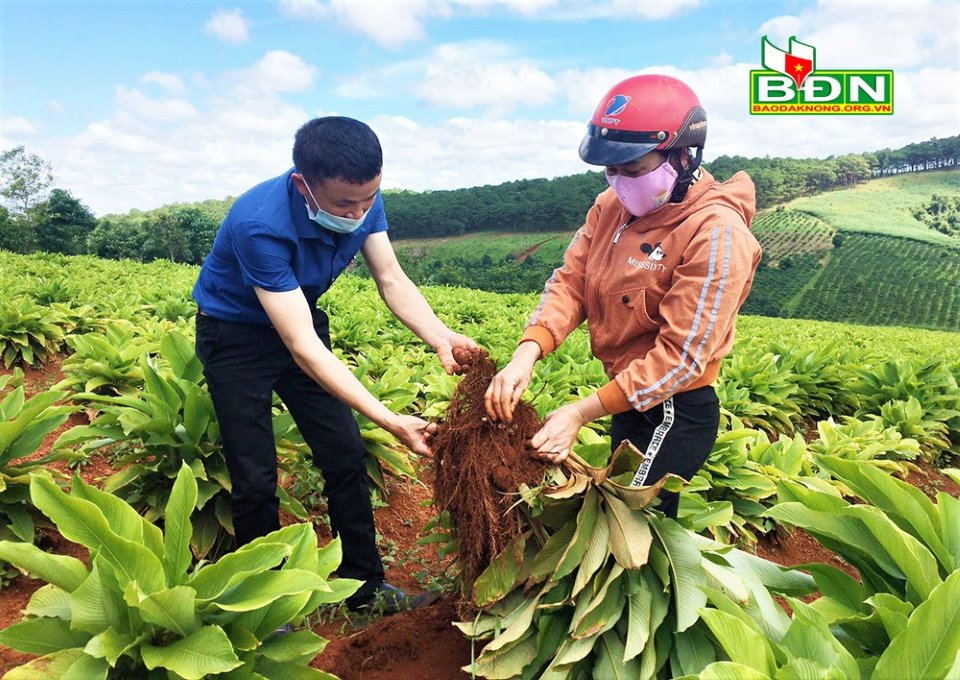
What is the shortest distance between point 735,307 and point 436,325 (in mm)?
1435

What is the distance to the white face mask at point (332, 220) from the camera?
2.98 meters

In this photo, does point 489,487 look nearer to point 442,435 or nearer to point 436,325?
point 442,435

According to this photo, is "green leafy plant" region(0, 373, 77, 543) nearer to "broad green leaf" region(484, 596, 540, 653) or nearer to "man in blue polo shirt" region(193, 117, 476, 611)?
"man in blue polo shirt" region(193, 117, 476, 611)

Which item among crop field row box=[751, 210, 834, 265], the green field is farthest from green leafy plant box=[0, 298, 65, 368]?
the green field

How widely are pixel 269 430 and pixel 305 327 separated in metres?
0.73

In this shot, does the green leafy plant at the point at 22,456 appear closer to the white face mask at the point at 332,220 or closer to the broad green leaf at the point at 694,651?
the white face mask at the point at 332,220

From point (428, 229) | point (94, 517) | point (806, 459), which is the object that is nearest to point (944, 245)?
point (428, 229)

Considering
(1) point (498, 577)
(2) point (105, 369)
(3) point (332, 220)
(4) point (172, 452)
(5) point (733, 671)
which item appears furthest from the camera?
(2) point (105, 369)

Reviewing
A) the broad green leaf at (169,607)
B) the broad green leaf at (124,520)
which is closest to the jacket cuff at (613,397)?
the broad green leaf at (169,607)

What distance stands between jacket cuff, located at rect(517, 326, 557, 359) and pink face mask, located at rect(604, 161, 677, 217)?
0.61 m

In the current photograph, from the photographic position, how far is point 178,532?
7.93 ft

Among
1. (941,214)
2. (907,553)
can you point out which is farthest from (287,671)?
(941,214)

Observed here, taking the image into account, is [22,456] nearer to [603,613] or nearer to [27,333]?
[603,613]

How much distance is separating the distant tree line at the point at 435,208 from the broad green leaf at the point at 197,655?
28565 millimetres
